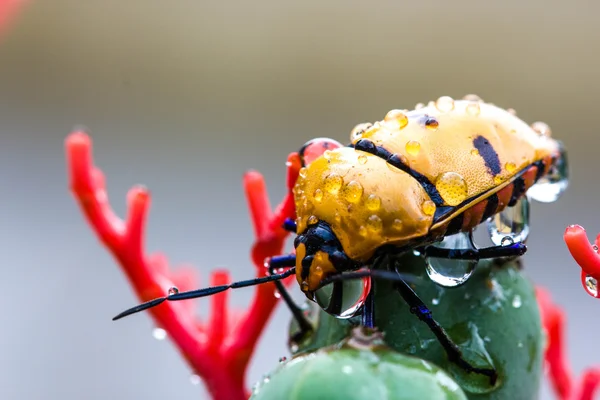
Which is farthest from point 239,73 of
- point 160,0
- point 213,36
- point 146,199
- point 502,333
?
point 502,333

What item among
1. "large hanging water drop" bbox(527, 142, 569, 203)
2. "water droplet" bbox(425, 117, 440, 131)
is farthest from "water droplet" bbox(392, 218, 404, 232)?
"large hanging water drop" bbox(527, 142, 569, 203)

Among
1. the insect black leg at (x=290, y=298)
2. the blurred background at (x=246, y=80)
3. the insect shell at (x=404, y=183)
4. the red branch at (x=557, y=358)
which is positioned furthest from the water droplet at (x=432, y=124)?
the blurred background at (x=246, y=80)

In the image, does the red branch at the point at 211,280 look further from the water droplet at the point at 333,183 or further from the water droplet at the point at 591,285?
the water droplet at the point at 591,285

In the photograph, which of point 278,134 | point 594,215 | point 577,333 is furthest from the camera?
point 278,134

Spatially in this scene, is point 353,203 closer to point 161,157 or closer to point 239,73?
point 161,157

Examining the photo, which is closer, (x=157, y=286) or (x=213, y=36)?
(x=157, y=286)

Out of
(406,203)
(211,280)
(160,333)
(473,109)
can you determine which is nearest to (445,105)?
(473,109)
